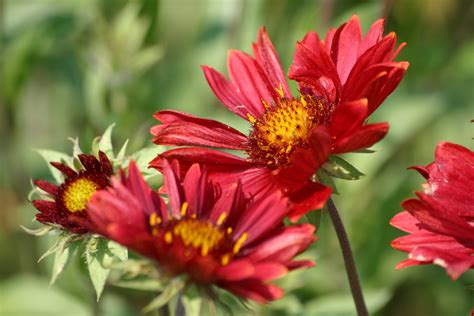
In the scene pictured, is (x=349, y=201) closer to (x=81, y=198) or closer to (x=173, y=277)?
(x=81, y=198)

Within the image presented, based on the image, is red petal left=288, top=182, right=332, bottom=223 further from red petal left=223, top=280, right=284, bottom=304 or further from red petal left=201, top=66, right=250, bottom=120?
red petal left=201, top=66, right=250, bottom=120

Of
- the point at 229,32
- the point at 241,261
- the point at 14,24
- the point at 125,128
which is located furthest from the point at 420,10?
the point at 241,261

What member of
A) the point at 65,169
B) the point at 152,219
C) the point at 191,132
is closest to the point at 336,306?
the point at 191,132

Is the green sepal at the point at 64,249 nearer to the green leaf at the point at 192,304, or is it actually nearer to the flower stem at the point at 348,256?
the green leaf at the point at 192,304

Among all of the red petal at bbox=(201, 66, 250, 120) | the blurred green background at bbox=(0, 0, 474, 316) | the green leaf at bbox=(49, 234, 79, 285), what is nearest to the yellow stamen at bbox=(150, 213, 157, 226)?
the green leaf at bbox=(49, 234, 79, 285)

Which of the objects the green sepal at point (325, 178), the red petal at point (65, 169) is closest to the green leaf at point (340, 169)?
the green sepal at point (325, 178)

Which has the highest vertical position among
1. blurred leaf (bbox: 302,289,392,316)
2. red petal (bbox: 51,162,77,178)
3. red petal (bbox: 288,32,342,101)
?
red petal (bbox: 288,32,342,101)
